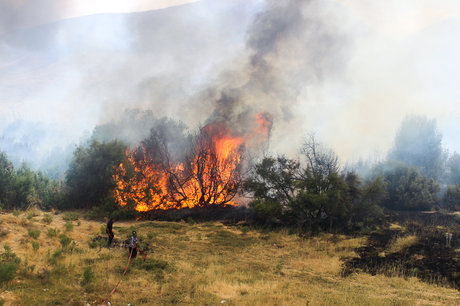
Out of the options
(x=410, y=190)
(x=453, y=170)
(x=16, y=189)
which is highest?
(x=453, y=170)

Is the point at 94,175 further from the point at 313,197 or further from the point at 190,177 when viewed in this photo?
the point at 313,197

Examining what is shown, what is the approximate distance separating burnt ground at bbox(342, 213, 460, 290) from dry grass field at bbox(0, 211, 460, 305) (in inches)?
39.1

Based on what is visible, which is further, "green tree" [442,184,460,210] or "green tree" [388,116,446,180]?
"green tree" [388,116,446,180]

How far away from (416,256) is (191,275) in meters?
13.8

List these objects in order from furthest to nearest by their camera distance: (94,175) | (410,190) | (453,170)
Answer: (453,170) < (410,190) < (94,175)

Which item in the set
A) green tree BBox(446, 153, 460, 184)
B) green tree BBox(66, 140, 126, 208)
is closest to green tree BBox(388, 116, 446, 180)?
green tree BBox(446, 153, 460, 184)

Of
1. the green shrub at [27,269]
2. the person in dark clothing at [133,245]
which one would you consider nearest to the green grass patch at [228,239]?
the person in dark clothing at [133,245]

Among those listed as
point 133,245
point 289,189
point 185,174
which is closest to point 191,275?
point 133,245

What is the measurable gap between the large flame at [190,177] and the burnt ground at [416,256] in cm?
1572

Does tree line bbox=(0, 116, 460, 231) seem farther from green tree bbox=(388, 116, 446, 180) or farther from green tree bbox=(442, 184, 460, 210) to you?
green tree bbox=(388, 116, 446, 180)

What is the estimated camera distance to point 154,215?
95.6 feet

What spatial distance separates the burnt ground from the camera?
14453 mm

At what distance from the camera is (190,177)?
1262 inches

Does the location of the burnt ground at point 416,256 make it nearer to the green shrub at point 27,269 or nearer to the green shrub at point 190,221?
the green shrub at point 27,269
